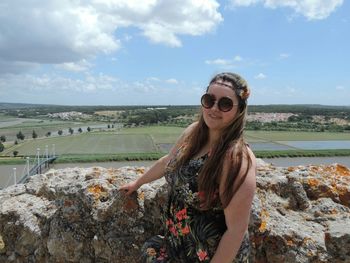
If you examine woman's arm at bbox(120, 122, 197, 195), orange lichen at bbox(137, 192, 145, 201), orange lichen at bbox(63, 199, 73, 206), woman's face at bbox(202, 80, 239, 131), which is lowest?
orange lichen at bbox(63, 199, 73, 206)

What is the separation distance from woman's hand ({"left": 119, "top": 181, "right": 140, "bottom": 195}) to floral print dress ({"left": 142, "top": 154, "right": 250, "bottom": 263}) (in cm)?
93

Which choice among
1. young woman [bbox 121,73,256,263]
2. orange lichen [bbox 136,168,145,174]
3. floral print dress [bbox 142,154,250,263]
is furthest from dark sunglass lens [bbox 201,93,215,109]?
orange lichen [bbox 136,168,145,174]

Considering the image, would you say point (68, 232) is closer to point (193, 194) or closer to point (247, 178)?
point (193, 194)

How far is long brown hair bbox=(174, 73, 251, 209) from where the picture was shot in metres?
2.59

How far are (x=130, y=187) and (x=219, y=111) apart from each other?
1549mm

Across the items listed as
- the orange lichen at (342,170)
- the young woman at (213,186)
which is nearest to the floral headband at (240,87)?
the young woman at (213,186)

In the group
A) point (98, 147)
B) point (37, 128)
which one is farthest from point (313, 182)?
point (37, 128)

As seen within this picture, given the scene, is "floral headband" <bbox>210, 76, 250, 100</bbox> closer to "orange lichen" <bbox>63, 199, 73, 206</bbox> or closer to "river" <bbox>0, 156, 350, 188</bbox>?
"orange lichen" <bbox>63, 199, 73, 206</bbox>

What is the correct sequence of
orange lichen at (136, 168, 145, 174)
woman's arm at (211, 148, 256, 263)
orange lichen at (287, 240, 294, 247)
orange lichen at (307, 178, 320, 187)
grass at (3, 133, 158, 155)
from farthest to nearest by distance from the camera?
1. grass at (3, 133, 158, 155)
2. orange lichen at (136, 168, 145, 174)
3. orange lichen at (307, 178, 320, 187)
4. orange lichen at (287, 240, 294, 247)
5. woman's arm at (211, 148, 256, 263)

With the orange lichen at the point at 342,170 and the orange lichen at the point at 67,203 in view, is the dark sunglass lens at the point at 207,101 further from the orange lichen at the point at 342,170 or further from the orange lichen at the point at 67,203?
the orange lichen at the point at 342,170

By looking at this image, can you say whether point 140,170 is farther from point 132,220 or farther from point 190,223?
point 190,223

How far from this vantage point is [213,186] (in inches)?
105

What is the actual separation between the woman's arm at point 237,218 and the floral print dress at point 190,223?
0.47ft

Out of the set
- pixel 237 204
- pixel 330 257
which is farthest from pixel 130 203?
pixel 330 257
